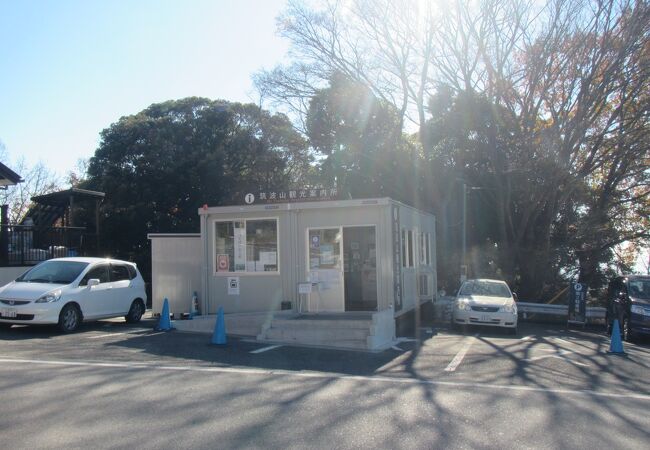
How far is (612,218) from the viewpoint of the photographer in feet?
89.4

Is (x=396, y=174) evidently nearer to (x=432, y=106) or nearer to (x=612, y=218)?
(x=432, y=106)

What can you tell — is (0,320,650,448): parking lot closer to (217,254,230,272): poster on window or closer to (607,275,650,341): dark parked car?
(607,275,650,341): dark parked car

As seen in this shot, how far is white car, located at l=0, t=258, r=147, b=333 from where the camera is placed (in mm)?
11625

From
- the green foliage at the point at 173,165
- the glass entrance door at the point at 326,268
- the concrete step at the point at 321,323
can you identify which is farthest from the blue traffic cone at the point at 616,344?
the green foliage at the point at 173,165

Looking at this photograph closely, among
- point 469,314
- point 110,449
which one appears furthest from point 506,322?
point 110,449

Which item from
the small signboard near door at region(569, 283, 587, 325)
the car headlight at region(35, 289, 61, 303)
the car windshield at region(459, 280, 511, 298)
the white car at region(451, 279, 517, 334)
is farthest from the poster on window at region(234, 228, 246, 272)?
the small signboard near door at region(569, 283, 587, 325)

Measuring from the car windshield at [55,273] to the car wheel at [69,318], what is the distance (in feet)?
2.21

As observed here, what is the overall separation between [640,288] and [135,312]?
42.8 ft

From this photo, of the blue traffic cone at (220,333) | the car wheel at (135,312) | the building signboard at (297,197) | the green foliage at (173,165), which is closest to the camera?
the blue traffic cone at (220,333)

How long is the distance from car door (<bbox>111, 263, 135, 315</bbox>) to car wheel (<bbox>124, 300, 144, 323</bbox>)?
190 mm

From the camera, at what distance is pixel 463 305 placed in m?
14.9

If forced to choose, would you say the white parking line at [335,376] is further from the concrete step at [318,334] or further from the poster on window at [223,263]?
the poster on window at [223,263]

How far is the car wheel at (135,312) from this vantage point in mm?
14539

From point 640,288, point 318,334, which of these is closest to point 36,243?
point 318,334
